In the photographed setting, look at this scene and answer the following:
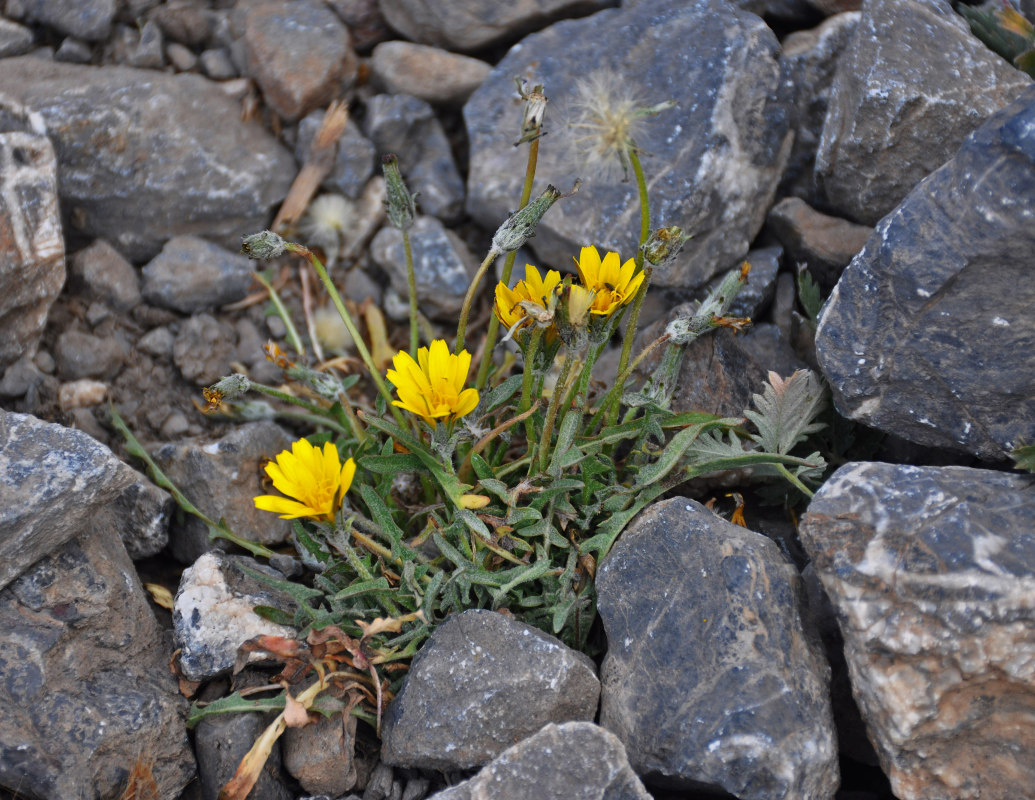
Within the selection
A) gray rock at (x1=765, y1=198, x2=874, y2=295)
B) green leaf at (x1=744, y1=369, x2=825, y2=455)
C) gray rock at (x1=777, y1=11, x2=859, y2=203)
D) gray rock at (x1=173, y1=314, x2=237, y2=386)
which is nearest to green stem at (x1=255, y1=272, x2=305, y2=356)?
gray rock at (x1=173, y1=314, x2=237, y2=386)

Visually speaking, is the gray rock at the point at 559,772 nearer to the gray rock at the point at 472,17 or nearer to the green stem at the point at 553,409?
the green stem at the point at 553,409

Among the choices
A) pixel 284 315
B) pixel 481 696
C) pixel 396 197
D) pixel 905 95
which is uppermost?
pixel 905 95

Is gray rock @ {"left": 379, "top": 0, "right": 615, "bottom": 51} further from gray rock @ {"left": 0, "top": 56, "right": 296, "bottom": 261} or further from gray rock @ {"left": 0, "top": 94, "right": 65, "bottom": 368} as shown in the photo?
gray rock @ {"left": 0, "top": 94, "right": 65, "bottom": 368}

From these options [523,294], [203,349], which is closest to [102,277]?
[203,349]

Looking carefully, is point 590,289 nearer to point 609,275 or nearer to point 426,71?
point 609,275

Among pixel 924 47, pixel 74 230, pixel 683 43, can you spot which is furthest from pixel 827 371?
pixel 74 230
